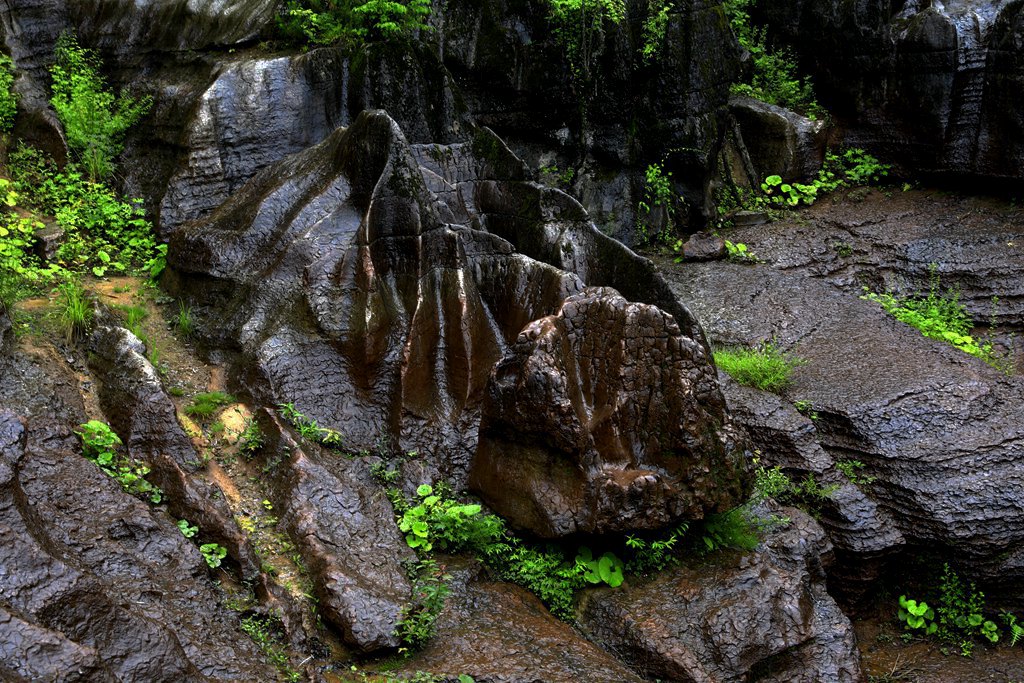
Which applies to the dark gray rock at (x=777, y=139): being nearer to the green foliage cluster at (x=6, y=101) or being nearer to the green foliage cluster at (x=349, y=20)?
the green foliage cluster at (x=349, y=20)

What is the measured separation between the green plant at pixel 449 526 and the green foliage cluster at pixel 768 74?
9.28 metres

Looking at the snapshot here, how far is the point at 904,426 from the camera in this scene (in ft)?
25.8

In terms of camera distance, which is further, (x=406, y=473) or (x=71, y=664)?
(x=406, y=473)

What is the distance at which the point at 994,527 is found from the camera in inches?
286

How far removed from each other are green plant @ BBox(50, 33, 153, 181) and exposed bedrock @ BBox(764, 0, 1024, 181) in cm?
992

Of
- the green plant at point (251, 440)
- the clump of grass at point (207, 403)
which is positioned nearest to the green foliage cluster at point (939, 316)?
the green plant at point (251, 440)

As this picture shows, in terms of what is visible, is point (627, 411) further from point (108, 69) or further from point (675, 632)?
point (108, 69)

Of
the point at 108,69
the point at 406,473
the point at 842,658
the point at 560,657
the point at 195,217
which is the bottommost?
the point at 842,658

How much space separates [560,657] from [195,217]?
5.76 meters

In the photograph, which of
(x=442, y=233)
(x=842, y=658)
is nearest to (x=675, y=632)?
(x=842, y=658)

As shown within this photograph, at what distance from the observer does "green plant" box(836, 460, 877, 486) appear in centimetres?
764

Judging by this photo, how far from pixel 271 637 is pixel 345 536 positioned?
1009 mm

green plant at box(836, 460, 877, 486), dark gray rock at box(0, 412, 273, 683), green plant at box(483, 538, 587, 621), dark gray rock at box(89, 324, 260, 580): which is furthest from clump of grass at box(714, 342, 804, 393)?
dark gray rock at box(0, 412, 273, 683)

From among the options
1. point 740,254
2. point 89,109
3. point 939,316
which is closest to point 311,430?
point 89,109
